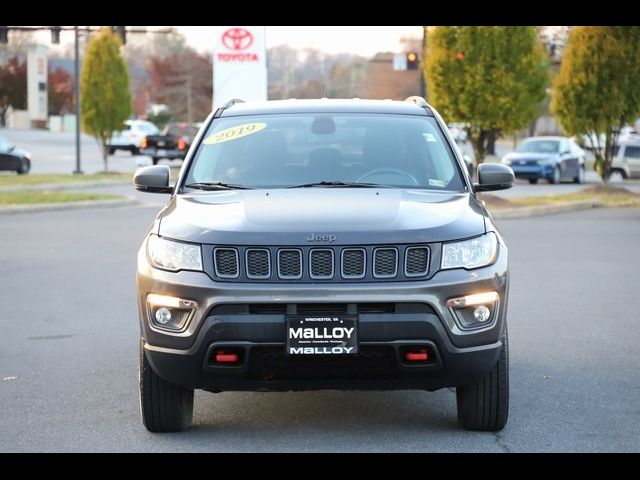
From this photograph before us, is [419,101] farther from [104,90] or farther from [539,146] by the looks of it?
[104,90]

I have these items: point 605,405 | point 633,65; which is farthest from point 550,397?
point 633,65

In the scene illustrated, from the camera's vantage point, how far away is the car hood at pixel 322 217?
19.3 feet

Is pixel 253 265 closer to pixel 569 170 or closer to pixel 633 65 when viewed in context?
pixel 633 65

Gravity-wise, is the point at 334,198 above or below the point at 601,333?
above

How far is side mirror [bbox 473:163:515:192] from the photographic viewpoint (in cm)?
745

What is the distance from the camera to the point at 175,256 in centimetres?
602

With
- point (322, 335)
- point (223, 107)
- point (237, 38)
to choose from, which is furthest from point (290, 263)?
point (237, 38)

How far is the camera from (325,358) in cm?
578

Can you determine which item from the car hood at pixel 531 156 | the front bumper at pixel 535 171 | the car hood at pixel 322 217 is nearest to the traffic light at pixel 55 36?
the car hood at pixel 531 156

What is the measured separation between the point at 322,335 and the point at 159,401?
103cm

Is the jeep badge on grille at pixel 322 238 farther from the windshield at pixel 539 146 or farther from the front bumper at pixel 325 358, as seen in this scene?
the windshield at pixel 539 146

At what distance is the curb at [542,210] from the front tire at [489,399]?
15.7m

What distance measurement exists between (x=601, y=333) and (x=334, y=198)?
3.85 meters

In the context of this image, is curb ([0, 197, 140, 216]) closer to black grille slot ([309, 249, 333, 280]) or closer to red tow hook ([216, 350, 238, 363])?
red tow hook ([216, 350, 238, 363])
